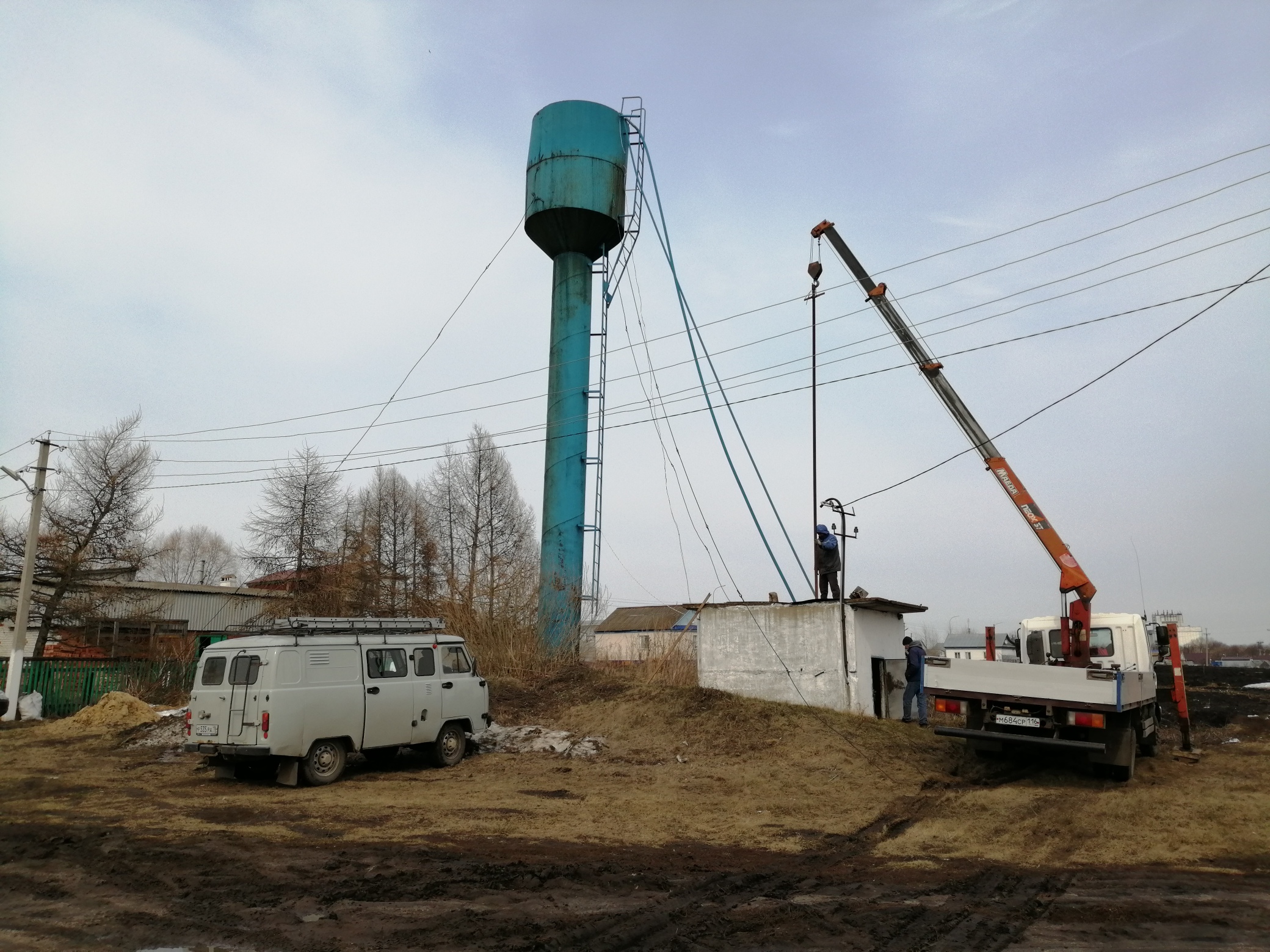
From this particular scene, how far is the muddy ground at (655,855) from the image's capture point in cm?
572

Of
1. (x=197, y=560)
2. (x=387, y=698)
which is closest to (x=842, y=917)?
(x=387, y=698)

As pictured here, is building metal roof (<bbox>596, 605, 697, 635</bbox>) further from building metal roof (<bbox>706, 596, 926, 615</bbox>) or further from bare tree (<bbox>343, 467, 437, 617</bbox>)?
building metal roof (<bbox>706, 596, 926, 615</bbox>)

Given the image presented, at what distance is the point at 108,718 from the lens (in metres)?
19.6

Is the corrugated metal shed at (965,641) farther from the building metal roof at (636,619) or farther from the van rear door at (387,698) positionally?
the van rear door at (387,698)

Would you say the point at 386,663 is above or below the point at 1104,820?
above

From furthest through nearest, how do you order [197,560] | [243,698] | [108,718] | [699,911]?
1. [197,560]
2. [108,718]
3. [243,698]
4. [699,911]

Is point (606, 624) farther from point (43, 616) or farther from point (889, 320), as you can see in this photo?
point (889, 320)

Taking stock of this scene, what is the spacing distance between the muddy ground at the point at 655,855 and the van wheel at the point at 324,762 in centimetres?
32

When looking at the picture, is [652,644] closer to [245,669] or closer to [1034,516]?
[1034,516]

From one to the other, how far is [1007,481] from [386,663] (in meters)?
11.3

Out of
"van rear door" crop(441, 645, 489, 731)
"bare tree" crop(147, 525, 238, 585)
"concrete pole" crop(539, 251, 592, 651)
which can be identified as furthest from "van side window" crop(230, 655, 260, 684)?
"bare tree" crop(147, 525, 238, 585)

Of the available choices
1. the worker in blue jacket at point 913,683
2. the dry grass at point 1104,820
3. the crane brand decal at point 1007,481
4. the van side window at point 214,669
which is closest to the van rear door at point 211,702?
the van side window at point 214,669

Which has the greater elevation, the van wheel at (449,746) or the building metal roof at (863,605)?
the building metal roof at (863,605)

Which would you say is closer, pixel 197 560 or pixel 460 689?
pixel 460 689
